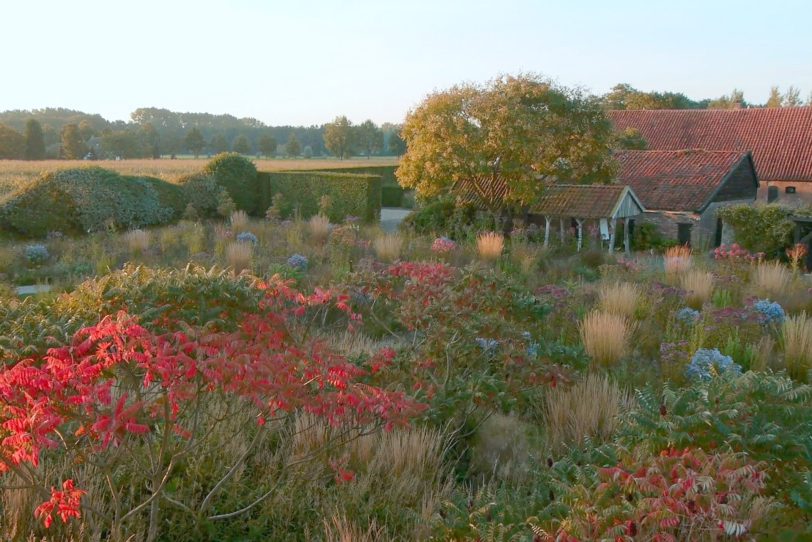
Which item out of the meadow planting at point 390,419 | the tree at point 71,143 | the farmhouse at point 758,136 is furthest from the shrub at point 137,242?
the tree at point 71,143

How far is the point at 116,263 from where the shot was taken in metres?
13.0

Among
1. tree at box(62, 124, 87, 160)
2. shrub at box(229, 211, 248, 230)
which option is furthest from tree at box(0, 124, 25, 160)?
shrub at box(229, 211, 248, 230)

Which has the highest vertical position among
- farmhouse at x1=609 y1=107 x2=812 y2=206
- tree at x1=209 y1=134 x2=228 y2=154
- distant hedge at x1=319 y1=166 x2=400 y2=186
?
tree at x1=209 y1=134 x2=228 y2=154

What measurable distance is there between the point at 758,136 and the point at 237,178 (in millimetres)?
22537

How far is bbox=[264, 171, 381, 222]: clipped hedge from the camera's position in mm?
23047

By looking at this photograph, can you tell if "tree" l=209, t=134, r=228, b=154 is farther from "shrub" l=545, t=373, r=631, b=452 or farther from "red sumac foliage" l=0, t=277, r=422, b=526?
"red sumac foliage" l=0, t=277, r=422, b=526

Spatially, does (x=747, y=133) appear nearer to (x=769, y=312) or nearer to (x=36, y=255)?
(x=769, y=312)

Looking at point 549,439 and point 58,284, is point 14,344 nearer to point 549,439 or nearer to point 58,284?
point 549,439

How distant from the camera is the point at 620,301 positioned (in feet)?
29.4

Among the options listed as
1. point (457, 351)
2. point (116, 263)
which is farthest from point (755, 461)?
point (116, 263)

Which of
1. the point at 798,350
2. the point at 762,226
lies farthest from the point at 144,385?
the point at 762,226

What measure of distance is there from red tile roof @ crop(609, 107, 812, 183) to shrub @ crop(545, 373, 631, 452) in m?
26.5

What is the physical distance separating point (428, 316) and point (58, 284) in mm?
7868

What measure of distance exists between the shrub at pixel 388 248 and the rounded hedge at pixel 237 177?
1084 cm
